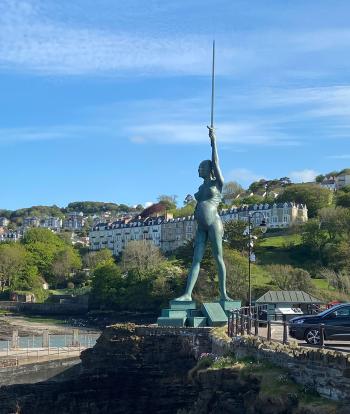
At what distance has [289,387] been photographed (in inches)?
467

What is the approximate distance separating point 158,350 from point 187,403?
2.02m

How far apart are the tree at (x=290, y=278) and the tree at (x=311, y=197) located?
63467mm


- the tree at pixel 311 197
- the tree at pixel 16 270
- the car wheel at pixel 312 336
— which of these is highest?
the tree at pixel 311 197

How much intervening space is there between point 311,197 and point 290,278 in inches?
2819

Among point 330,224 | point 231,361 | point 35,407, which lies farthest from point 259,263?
point 231,361

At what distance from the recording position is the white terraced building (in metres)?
138

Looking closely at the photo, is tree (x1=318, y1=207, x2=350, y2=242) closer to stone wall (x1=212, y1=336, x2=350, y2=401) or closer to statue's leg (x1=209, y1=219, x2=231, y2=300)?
statue's leg (x1=209, y1=219, x2=231, y2=300)

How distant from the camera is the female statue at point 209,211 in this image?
22.5 metres

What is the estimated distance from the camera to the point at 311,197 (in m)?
142

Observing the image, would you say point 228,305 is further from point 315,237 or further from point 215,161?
point 315,237

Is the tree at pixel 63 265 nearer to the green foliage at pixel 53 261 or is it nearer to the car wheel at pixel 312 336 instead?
the green foliage at pixel 53 261

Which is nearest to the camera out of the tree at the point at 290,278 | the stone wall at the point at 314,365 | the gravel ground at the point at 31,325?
the stone wall at the point at 314,365

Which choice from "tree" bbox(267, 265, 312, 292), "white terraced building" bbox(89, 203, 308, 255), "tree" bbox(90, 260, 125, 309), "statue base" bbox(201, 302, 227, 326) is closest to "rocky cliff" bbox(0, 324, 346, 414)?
"statue base" bbox(201, 302, 227, 326)

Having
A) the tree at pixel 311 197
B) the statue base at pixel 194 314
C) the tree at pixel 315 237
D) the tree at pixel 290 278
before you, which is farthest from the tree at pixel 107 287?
the statue base at pixel 194 314
